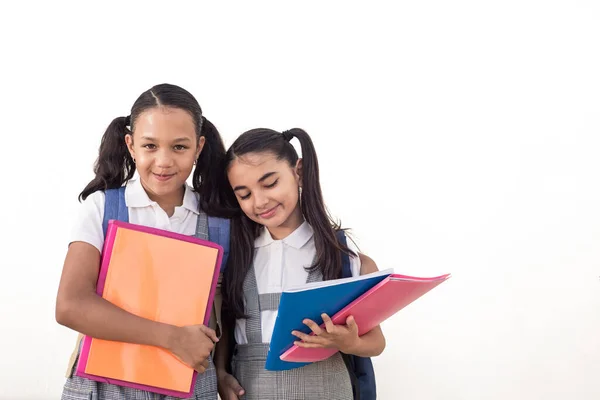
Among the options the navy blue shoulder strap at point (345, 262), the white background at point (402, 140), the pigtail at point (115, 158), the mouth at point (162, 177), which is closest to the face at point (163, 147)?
the mouth at point (162, 177)

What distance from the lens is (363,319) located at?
1334mm

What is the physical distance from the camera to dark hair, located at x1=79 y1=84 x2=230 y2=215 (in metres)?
1.45

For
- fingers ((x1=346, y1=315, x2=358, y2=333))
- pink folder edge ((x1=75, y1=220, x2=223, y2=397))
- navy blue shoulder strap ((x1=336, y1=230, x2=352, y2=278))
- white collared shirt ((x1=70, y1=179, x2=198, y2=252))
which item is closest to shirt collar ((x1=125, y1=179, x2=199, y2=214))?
white collared shirt ((x1=70, y1=179, x2=198, y2=252))

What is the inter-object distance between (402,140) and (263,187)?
989mm

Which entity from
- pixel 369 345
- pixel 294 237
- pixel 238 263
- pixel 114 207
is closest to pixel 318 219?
pixel 294 237

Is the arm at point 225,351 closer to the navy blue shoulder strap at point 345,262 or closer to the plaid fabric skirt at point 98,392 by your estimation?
the plaid fabric skirt at point 98,392

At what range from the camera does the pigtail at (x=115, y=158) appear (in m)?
1.52

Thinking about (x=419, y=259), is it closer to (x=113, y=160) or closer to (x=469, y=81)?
(x=469, y=81)

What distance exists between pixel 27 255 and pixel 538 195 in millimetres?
1778

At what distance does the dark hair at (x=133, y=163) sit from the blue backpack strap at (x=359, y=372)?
0.99ft

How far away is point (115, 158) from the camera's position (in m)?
1.54

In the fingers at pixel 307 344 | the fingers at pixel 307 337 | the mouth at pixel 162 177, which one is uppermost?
the mouth at pixel 162 177

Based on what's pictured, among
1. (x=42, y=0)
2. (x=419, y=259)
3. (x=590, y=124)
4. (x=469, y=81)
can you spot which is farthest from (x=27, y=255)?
(x=590, y=124)

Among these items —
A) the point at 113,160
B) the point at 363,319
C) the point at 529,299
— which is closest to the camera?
the point at 363,319
